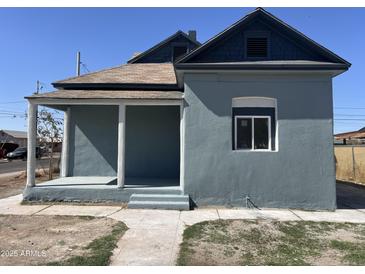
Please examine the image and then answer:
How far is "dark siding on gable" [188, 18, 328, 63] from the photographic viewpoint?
30.1ft

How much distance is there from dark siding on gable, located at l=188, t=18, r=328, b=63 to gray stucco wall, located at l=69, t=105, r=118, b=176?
4.51 meters

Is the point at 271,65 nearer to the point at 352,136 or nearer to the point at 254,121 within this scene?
the point at 254,121

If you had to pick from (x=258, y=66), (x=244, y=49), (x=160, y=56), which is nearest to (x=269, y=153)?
(x=258, y=66)

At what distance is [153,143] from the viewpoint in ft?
37.4

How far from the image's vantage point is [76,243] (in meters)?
→ 5.55

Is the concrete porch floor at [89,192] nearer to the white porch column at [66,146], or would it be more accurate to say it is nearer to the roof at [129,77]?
the white porch column at [66,146]

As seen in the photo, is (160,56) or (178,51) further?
(160,56)

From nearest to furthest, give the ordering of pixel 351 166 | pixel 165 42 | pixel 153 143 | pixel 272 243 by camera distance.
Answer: pixel 272 243 < pixel 153 143 < pixel 165 42 < pixel 351 166

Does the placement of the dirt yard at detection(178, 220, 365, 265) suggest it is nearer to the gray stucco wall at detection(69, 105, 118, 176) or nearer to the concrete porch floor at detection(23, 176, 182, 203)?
the concrete porch floor at detection(23, 176, 182, 203)

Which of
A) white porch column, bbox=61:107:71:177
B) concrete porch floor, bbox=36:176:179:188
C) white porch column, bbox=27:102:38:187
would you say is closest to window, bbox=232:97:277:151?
concrete porch floor, bbox=36:176:179:188

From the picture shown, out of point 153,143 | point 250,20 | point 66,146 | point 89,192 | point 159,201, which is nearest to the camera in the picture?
point 159,201

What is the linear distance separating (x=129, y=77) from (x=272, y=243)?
862 centimetres
